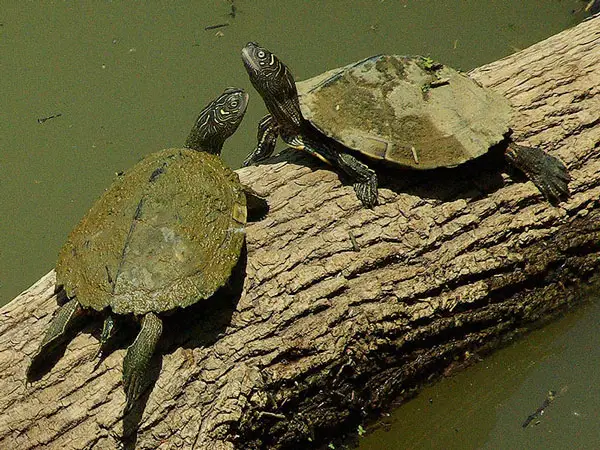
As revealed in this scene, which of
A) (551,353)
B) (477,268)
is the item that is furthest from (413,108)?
(551,353)

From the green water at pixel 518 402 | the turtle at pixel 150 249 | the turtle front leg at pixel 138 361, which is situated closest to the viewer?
the turtle front leg at pixel 138 361

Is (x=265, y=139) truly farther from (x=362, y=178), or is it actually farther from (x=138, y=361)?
(x=138, y=361)

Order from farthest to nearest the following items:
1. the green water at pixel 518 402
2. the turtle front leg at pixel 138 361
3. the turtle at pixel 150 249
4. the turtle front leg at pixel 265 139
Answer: the turtle front leg at pixel 265 139
the green water at pixel 518 402
the turtle at pixel 150 249
the turtle front leg at pixel 138 361

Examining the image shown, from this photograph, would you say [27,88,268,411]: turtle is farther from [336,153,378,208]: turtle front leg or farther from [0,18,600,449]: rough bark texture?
[336,153,378,208]: turtle front leg

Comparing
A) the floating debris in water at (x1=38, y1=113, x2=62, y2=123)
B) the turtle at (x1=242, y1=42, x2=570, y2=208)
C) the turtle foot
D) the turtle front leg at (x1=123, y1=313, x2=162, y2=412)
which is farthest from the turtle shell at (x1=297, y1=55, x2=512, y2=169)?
the floating debris in water at (x1=38, y1=113, x2=62, y2=123)

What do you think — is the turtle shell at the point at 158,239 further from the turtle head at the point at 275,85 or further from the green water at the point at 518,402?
the green water at the point at 518,402

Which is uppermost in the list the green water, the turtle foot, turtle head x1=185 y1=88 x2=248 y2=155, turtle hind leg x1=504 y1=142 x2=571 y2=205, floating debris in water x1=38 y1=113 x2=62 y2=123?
floating debris in water x1=38 y1=113 x2=62 y2=123

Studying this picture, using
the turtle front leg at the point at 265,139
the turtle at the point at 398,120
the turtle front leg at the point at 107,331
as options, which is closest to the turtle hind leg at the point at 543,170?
the turtle at the point at 398,120
